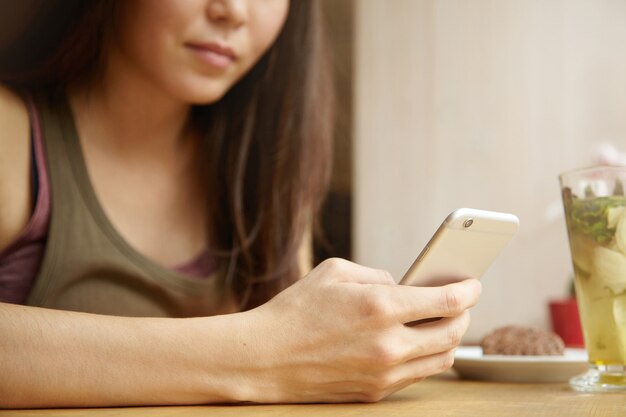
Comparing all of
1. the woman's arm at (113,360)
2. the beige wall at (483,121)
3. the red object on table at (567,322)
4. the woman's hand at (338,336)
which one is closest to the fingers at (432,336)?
the woman's hand at (338,336)

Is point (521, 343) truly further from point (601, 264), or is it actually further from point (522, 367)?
point (601, 264)

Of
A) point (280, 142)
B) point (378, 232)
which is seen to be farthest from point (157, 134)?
point (378, 232)

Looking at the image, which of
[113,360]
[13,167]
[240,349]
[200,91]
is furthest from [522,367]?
[13,167]

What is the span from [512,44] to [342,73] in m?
0.80

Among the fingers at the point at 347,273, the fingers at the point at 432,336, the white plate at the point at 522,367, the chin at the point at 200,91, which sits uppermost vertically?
the chin at the point at 200,91

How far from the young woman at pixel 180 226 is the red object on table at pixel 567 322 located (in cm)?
55

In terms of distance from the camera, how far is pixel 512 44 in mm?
3088

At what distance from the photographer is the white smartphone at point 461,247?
28.3 inches

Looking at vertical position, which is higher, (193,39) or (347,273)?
(193,39)

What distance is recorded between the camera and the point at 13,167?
1122 mm

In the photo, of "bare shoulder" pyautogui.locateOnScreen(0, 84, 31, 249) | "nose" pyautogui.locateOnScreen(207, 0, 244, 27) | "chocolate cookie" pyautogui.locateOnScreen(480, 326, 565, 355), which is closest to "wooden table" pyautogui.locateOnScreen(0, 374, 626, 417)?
"chocolate cookie" pyautogui.locateOnScreen(480, 326, 565, 355)

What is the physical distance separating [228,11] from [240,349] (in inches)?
24.2

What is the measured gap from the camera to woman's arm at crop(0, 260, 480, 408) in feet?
2.24

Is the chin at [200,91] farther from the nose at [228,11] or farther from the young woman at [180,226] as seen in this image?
the nose at [228,11]
